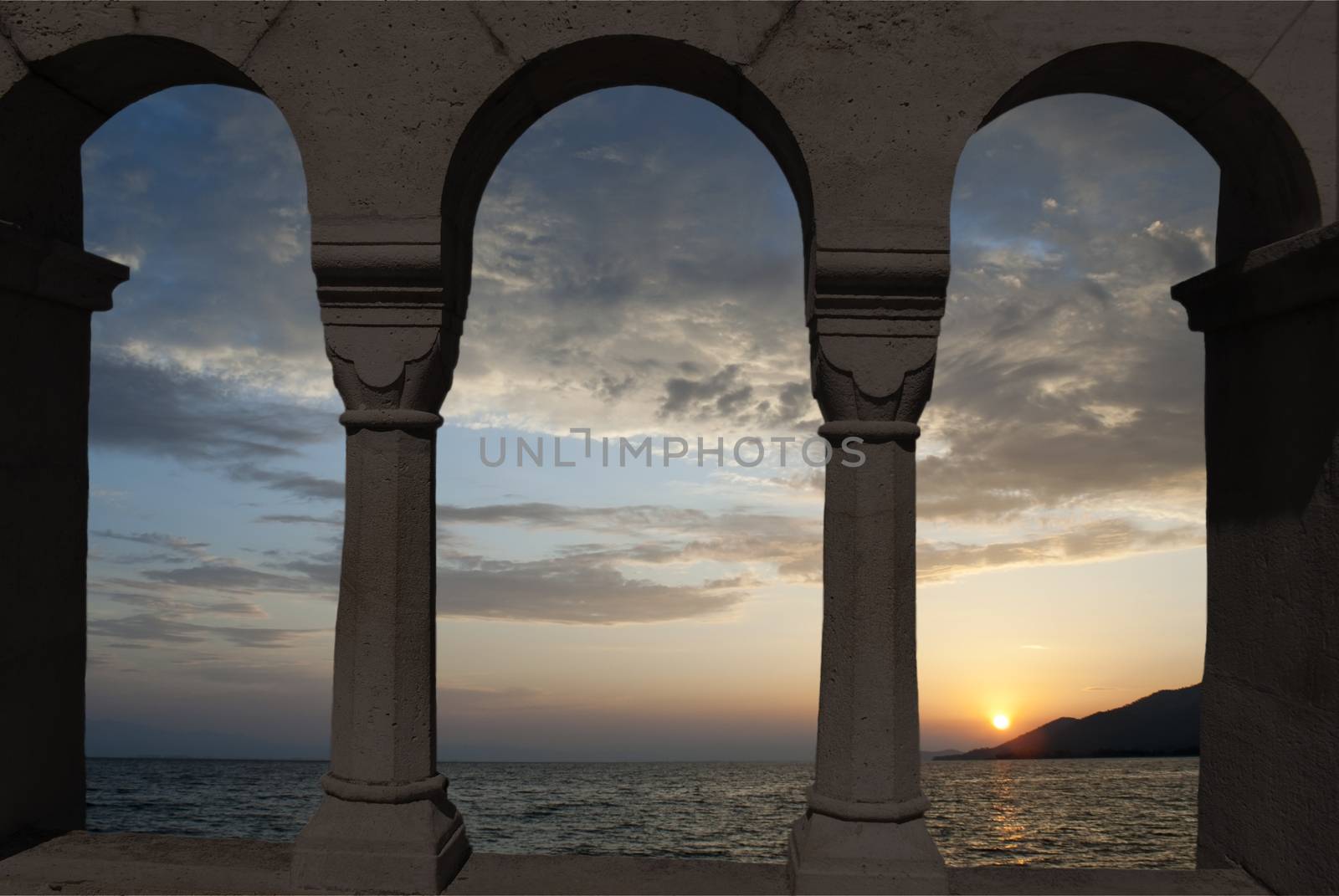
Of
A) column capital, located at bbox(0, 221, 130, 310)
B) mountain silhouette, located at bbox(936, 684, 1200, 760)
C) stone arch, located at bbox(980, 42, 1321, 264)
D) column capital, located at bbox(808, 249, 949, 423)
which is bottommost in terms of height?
mountain silhouette, located at bbox(936, 684, 1200, 760)

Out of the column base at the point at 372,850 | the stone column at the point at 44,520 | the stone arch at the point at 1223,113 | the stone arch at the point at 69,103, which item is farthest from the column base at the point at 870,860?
the stone arch at the point at 69,103

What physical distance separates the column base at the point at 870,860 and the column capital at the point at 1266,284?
2.90m

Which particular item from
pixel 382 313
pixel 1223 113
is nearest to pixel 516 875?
pixel 382 313

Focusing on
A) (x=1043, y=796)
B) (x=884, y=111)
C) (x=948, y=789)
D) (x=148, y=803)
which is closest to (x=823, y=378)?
(x=884, y=111)

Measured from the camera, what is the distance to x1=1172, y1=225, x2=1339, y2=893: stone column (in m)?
4.24

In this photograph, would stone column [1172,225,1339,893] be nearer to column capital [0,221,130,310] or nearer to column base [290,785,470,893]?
column base [290,785,470,893]

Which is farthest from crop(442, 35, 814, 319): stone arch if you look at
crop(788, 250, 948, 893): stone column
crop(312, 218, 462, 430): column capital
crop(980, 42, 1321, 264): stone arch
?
crop(980, 42, 1321, 264): stone arch

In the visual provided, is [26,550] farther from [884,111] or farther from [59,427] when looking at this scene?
[884,111]

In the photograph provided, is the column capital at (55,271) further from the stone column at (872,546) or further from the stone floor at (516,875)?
the stone column at (872,546)

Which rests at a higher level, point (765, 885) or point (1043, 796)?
point (765, 885)

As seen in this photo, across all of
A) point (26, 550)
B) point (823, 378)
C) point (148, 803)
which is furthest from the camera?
point (148, 803)

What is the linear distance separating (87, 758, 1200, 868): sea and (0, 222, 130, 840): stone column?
3.02ft

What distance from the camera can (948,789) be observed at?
17078mm

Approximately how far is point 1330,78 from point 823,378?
2673 millimetres
